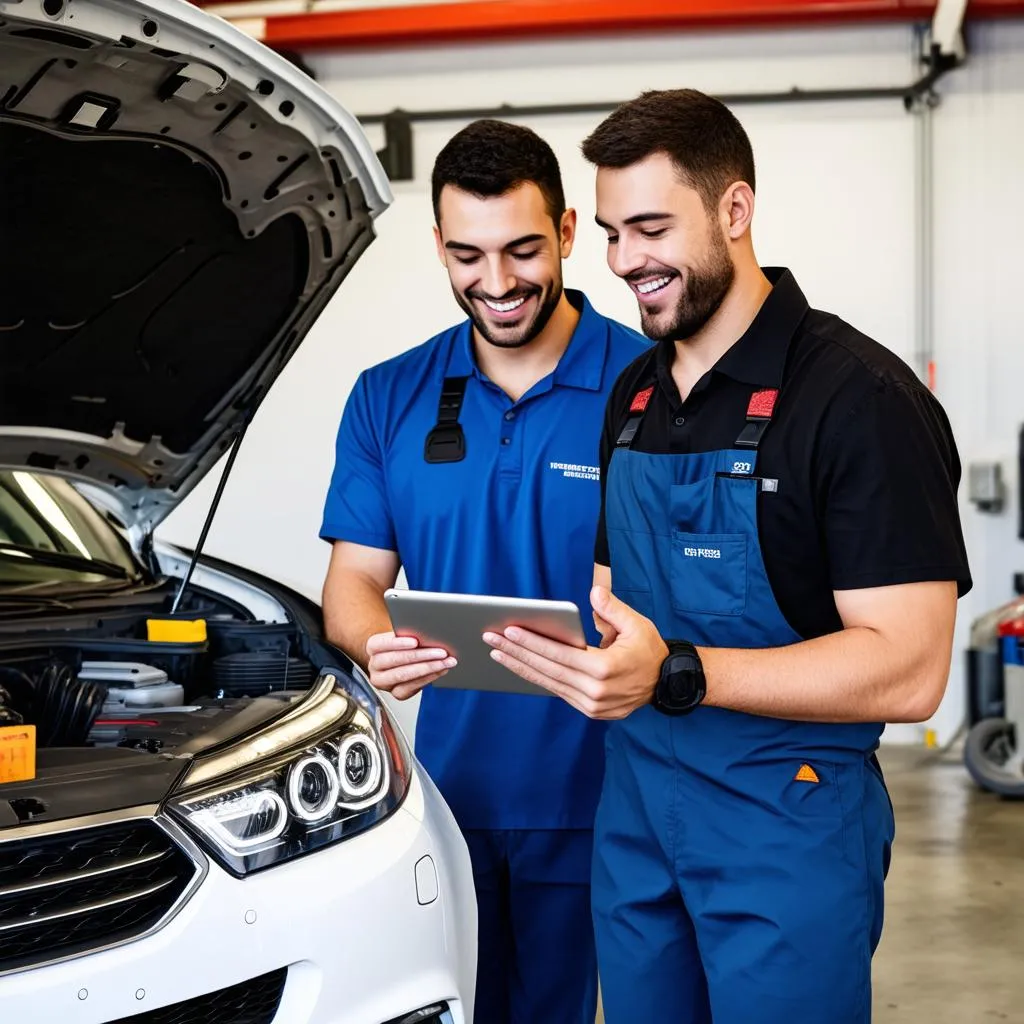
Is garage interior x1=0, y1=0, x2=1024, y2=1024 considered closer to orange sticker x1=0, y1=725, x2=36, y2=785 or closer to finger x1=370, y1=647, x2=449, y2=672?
finger x1=370, y1=647, x2=449, y2=672

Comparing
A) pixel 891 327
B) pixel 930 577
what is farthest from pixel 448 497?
pixel 891 327

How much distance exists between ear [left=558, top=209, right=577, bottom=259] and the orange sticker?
1.06 metres

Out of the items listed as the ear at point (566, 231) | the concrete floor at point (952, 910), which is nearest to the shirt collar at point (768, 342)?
the ear at point (566, 231)

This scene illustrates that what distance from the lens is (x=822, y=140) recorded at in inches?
236

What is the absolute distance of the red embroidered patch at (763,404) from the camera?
1.47m

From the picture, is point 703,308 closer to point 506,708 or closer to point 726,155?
point 726,155

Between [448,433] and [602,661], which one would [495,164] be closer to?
[448,433]

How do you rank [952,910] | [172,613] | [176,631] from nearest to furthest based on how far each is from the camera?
1. [176,631]
2. [172,613]
3. [952,910]

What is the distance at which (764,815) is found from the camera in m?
1.44

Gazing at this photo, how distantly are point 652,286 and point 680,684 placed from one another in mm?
473

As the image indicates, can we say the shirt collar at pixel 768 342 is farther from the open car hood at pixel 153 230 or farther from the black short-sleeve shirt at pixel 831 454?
the open car hood at pixel 153 230

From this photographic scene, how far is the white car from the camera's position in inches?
53.9

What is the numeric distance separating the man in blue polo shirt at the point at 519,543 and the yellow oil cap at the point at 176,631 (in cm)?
26

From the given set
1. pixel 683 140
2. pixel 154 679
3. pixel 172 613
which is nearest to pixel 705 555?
pixel 683 140
